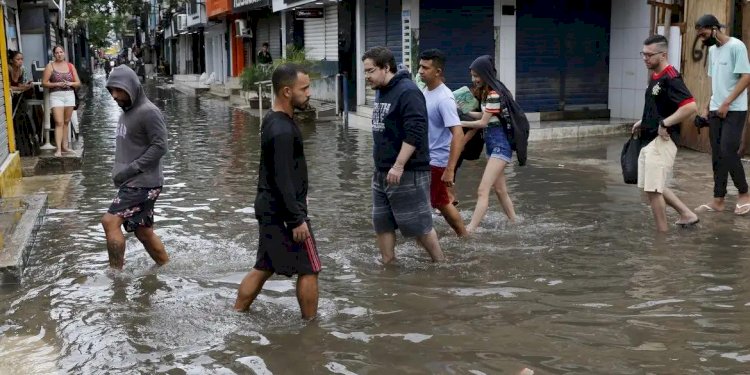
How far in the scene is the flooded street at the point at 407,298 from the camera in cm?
470

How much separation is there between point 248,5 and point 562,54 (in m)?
14.6

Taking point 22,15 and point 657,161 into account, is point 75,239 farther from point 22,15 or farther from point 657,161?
point 22,15

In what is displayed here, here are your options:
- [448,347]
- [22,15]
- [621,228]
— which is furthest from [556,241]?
[22,15]

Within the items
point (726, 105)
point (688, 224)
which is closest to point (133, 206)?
point (688, 224)

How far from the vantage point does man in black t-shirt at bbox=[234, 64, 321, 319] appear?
4934 millimetres

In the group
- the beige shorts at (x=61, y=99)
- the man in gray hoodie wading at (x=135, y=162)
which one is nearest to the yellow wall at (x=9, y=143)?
the beige shorts at (x=61, y=99)

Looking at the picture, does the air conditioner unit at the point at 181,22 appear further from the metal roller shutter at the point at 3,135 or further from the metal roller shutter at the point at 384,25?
the metal roller shutter at the point at 3,135

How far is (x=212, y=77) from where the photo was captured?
3844 centimetres

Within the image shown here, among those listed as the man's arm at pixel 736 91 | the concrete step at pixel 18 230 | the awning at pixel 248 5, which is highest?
the awning at pixel 248 5

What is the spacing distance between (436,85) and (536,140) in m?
8.26

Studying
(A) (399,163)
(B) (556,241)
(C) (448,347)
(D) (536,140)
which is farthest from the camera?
(D) (536,140)

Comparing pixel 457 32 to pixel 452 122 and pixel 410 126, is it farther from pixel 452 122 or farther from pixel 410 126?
pixel 410 126

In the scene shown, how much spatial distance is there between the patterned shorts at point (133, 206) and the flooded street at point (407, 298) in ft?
1.48

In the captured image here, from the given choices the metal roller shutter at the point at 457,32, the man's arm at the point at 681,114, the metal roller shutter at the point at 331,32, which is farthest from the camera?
the metal roller shutter at the point at 331,32
